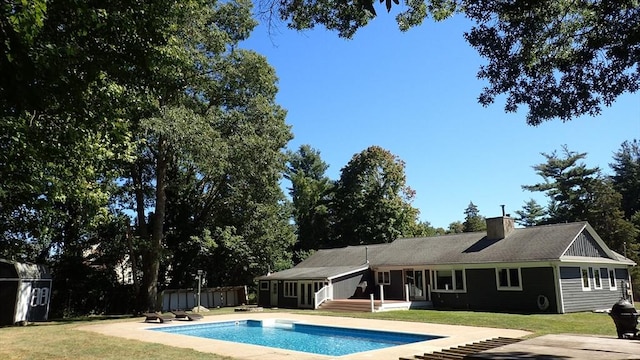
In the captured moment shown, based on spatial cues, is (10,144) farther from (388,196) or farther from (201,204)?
(388,196)

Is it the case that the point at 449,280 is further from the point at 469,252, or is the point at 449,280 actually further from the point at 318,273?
the point at 318,273

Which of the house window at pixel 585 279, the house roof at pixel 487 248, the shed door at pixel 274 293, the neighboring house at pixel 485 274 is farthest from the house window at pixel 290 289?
the house window at pixel 585 279

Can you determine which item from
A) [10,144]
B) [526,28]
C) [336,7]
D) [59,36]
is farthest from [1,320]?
[526,28]

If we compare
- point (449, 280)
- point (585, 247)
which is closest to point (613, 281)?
point (585, 247)

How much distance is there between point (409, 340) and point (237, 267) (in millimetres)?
20870

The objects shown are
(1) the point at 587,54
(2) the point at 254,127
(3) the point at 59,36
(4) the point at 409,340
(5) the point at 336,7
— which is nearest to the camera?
(3) the point at 59,36

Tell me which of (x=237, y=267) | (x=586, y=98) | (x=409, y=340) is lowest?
(x=409, y=340)

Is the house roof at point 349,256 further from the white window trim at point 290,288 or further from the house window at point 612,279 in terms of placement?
the house window at point 612,279

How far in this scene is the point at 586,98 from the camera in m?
8.08

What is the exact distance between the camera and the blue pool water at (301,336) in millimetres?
14609

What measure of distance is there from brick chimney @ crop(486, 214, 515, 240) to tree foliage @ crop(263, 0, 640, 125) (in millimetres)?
18737

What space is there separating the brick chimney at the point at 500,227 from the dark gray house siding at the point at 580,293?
4.50m

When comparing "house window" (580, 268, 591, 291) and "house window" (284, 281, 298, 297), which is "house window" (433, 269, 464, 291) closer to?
"house window" (580, 268, 591, 291)

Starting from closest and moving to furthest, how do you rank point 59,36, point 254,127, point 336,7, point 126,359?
point 59,36 < point 336,7 < point 126,359 < point 254,127
